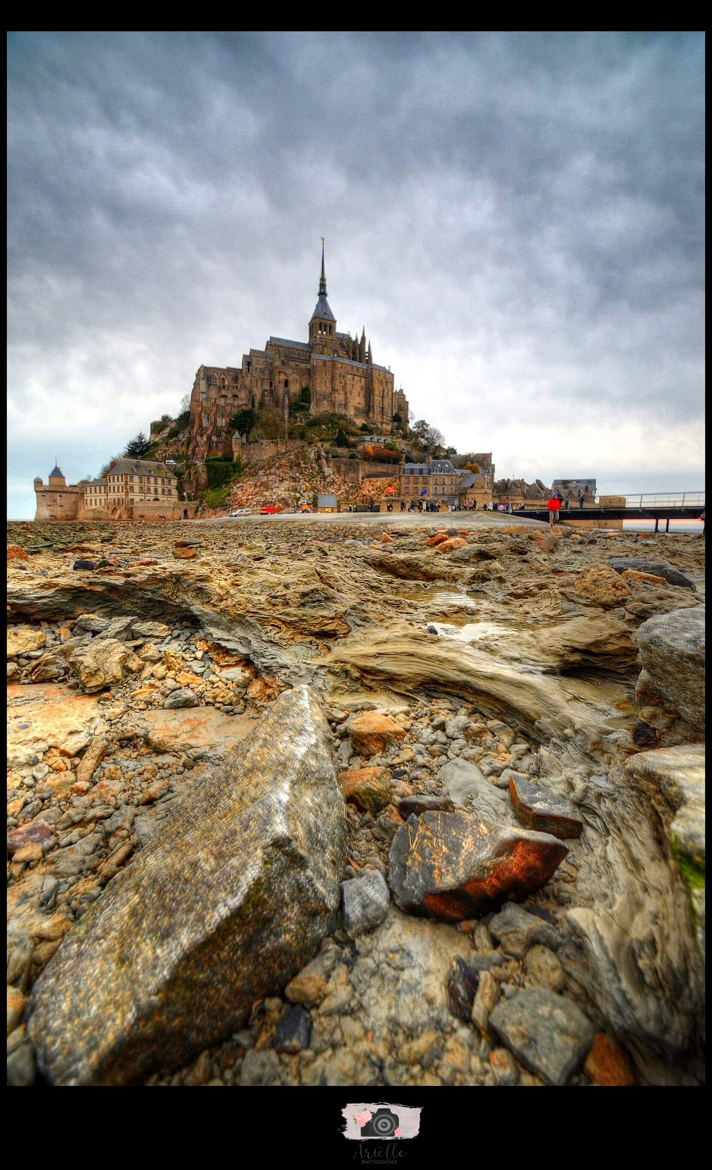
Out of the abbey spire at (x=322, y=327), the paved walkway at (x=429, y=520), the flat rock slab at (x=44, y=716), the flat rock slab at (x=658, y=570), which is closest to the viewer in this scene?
the flat rock slab at (x=44, y=716)

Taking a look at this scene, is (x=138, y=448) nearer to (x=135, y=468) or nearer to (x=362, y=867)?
(x=135, y=468)

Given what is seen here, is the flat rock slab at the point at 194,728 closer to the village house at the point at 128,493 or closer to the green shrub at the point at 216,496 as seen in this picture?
the village house at the point at 128,493

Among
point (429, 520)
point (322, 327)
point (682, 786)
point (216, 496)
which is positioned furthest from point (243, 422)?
point (682, 786)

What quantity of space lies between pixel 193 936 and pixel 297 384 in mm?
82385

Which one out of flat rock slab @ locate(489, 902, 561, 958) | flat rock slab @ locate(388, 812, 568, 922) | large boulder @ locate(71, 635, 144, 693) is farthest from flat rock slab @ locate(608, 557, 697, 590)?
large boulder @ locate(71, 635, 144, 693)

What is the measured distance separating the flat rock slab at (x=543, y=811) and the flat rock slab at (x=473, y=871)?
0.33 m

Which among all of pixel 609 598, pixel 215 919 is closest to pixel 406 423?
pixel 609 598

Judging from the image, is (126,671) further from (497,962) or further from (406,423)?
(406,423)

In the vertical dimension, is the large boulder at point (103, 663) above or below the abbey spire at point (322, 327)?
below

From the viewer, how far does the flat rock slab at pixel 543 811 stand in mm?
2314

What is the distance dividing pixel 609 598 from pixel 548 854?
5.02 metres

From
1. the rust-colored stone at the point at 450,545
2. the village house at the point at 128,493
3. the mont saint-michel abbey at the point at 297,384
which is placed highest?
the mont saint-michel abbey at the point at 297,384

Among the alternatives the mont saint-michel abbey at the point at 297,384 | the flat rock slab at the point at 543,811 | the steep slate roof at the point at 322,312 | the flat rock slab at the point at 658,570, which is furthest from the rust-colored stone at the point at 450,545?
the steep slate roof at the point at 322,312

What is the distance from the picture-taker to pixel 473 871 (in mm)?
2018
